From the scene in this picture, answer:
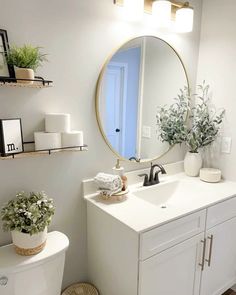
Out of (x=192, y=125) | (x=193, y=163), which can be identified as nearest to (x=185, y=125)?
(x=192, y=125)

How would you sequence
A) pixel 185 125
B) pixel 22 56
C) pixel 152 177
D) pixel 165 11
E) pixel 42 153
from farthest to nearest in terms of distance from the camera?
pixel 185 125 → pixel 152 177 → pixel 165 11 → pixel 42 153 → pixel 22 56

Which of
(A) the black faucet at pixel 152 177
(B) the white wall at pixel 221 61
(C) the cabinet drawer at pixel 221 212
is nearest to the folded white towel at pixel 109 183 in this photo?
(A) the black faucet at pixel 152 177

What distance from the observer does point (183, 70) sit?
80.3 inches

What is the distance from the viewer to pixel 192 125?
2.15 metres

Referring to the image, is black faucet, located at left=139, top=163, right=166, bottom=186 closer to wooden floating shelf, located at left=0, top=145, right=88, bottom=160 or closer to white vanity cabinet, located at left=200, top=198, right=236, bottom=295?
white vanity cabinet, located at left=200, top=198, right=236, bottom=295

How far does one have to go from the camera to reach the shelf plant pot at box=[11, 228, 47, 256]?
1.26 m

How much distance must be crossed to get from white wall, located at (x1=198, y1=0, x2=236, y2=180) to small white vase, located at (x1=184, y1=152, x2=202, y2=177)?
0.45 ft

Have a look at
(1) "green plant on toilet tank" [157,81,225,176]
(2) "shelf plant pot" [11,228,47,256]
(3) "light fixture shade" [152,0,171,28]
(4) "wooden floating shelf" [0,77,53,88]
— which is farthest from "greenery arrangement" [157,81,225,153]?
(2) "shelf plant pot" [11,228,47,256]

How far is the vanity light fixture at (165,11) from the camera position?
1.57m

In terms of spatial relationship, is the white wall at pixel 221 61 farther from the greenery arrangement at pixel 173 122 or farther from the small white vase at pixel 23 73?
the small white vase at pixel 23 73

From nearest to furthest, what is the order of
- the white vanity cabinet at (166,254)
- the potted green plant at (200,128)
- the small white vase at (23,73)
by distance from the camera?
the small white vase at (23,73) < the white vanity cabinet at (166,254) < the potted green plant at (200,128)

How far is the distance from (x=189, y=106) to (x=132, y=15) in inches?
35.1

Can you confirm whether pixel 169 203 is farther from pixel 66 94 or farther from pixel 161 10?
pixel 161 10

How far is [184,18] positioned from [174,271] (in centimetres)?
Answer: 166
